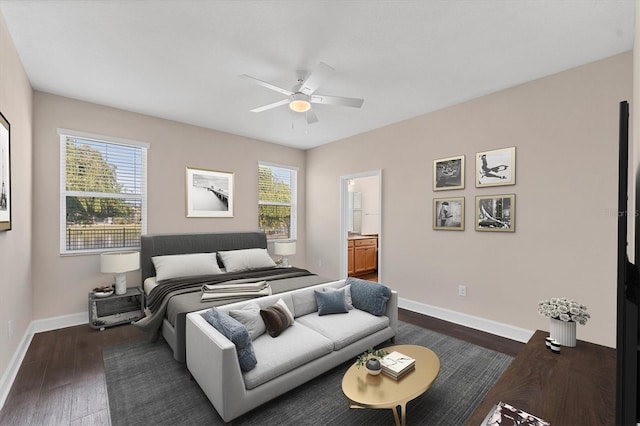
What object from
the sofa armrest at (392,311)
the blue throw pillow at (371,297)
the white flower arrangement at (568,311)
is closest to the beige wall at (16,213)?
the blue throw pillow at (371,297)

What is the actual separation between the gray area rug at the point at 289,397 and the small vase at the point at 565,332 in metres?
0.79

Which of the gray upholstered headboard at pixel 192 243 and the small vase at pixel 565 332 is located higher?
the gray upholstered headboard at pixel 192 243

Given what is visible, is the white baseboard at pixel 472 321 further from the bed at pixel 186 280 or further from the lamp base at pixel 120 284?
the lamp base at pixel 120 284

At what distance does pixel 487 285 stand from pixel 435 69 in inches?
97.5

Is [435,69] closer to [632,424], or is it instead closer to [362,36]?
[362,36]

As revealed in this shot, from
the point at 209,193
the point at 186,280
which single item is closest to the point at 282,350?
the point at 186,280

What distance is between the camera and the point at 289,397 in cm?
216

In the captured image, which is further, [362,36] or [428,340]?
[428,340]

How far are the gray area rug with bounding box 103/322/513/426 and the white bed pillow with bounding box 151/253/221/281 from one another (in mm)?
1023

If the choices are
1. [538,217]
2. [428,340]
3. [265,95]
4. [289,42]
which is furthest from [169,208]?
[538,217]

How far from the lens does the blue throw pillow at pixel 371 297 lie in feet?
9.64

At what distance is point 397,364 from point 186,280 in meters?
2.53

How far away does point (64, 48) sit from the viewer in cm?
250

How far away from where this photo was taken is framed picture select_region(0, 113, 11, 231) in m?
2.11
